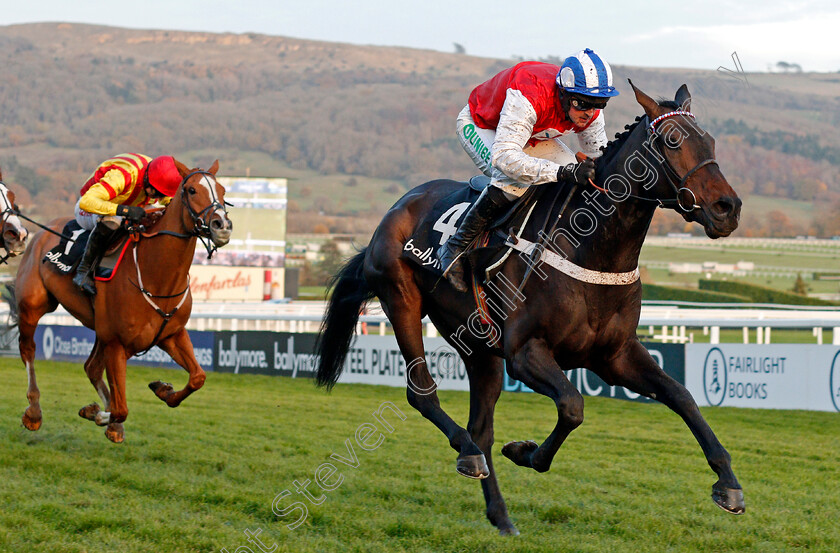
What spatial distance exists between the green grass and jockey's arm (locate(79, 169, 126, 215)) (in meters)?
1.76

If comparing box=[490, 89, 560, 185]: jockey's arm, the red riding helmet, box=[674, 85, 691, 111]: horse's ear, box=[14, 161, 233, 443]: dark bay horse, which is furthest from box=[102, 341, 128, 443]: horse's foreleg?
box=[674, 85, 691, 111]: horse's ear

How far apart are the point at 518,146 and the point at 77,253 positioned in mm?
4187

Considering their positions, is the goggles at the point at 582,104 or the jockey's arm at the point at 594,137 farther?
the jockey's arm at the point at 594,137

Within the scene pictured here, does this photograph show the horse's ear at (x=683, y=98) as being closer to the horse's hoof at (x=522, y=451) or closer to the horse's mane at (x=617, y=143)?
the horse's mane at (x=617, y=143)

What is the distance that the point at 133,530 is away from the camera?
15.7 feet

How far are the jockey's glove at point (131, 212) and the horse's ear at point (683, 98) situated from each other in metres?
3.95

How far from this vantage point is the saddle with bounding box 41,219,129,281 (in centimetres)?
671

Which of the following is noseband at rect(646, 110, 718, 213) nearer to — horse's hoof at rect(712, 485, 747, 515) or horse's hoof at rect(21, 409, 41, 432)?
horse's hoof at rect(712, 485, 747, 515)

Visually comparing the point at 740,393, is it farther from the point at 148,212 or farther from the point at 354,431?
the point at 148,212

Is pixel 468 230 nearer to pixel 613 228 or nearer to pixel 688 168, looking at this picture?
pixel 613 228

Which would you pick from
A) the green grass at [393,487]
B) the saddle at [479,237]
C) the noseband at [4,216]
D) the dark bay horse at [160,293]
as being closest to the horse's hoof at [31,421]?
the green grass at [393,487]

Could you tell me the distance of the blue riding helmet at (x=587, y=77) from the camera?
4305 millimetres

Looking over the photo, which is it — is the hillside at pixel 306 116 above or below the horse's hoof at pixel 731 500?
above

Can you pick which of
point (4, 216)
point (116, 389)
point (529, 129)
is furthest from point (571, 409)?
point (4, 216)
